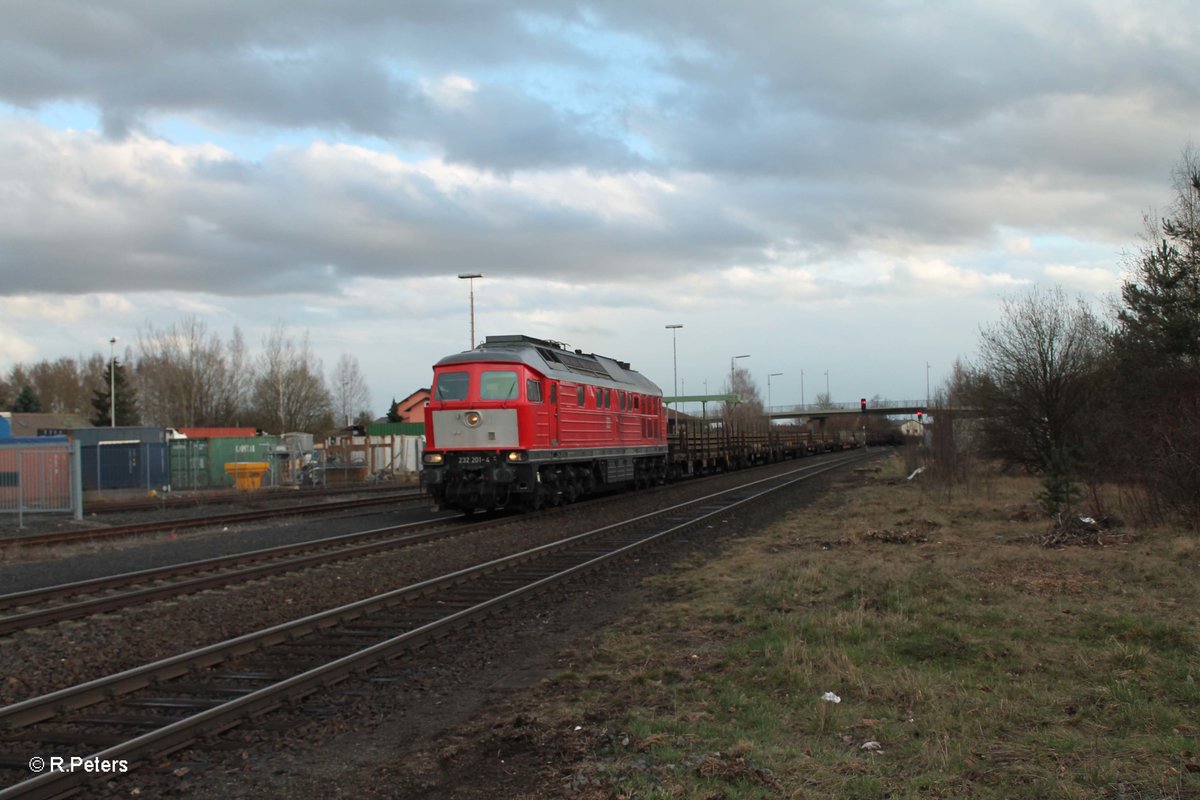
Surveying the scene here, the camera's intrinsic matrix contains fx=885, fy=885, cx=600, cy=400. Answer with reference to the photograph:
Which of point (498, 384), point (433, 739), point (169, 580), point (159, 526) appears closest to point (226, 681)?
point (433, 739)

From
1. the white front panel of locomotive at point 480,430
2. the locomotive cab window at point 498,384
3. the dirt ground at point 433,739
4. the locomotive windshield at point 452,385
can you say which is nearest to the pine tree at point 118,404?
the locomotive windshield at point 452,385

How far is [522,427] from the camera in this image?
19.3m

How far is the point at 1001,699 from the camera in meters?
6.05

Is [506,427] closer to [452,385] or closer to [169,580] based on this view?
[452,385]

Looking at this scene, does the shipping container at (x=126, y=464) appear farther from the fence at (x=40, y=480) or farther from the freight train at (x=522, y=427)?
the freight train at (x=522, y=427)

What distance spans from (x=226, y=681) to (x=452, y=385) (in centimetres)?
1293

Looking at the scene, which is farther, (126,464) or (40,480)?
(126,464)

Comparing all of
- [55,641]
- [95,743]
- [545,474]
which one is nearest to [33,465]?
[545,474]

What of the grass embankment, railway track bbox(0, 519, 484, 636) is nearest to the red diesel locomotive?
railway track bbox(0, 519, 484, 636)

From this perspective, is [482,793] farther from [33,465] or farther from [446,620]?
[33,465]

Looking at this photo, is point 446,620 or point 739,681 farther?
point 446,620

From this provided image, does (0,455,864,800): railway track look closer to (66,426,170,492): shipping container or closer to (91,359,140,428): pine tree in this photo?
(66,426,170,492): shipping container

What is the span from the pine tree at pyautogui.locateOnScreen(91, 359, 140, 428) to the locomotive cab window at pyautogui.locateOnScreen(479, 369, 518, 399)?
60731 millimetres

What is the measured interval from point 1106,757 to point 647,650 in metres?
3.97
